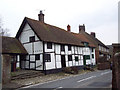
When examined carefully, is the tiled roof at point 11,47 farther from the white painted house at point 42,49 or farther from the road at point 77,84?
the road at point 77,84

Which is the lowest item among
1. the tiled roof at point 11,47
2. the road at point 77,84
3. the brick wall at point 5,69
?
the road at point 77,84

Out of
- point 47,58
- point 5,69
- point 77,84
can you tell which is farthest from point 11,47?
point 77,84

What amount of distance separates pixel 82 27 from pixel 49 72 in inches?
1001

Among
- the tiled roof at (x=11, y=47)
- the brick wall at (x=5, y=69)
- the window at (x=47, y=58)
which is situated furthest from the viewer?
the window at (x=47, y=58)

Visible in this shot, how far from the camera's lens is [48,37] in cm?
1994

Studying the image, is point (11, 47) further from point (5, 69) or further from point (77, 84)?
point (77, 84)

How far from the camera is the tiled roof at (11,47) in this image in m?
17.5

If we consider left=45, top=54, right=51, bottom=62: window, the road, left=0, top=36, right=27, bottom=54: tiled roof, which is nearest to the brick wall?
the road

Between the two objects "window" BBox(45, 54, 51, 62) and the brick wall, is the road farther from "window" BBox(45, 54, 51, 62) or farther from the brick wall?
"window" BBox(45, 54, 51, 62)

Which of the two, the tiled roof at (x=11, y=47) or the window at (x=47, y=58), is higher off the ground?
the tiled roof at (x=11, y=47)

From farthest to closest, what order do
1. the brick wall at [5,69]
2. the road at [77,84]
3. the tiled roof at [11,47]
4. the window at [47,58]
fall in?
the window at [47,58], the tiled roof at [11,47], the brick wall at [5,69], the road at [77,84]

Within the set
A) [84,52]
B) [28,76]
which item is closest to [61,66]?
[28,76]

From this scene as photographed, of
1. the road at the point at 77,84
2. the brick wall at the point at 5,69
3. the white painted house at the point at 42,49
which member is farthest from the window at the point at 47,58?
the brick wall at the point at 5,69

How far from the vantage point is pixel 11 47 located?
18.6m
